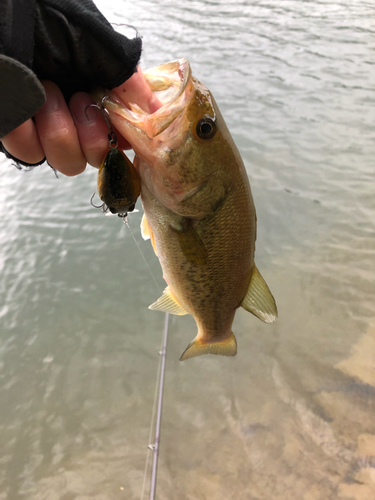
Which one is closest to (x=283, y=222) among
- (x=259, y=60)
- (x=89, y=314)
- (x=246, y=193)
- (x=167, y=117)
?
(x=89, y=314)

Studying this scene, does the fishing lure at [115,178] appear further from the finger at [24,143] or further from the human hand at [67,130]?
the finger at [24,143]

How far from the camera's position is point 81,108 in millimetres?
1062

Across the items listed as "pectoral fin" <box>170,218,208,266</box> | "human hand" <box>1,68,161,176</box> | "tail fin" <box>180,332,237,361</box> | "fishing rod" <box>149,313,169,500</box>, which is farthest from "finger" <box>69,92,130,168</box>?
"fishing rod" <box>149,313,169,500</box>

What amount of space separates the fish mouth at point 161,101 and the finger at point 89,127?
0.16 feet

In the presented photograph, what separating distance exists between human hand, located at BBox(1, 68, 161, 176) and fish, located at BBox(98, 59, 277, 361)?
0.19ft

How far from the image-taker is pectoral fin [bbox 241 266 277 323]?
1.73 metres

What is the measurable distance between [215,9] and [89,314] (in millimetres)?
13491

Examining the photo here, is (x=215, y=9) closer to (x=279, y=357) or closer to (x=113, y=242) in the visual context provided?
(x=113, y=242)

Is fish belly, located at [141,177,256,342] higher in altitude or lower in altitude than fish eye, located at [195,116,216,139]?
lower

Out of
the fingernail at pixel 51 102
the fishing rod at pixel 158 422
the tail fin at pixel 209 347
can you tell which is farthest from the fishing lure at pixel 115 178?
the fishing rod at pixel 158 422

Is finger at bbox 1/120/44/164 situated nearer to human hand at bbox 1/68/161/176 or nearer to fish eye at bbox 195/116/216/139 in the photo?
human hand at bbox 1/68/161/176

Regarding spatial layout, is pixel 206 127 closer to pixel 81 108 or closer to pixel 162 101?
pixel 162 101

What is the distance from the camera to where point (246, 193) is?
1.43 meters

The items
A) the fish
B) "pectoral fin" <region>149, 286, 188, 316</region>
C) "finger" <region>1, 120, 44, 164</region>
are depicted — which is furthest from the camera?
"pectoral fin" <region>149, 286, 188, 316</region>
